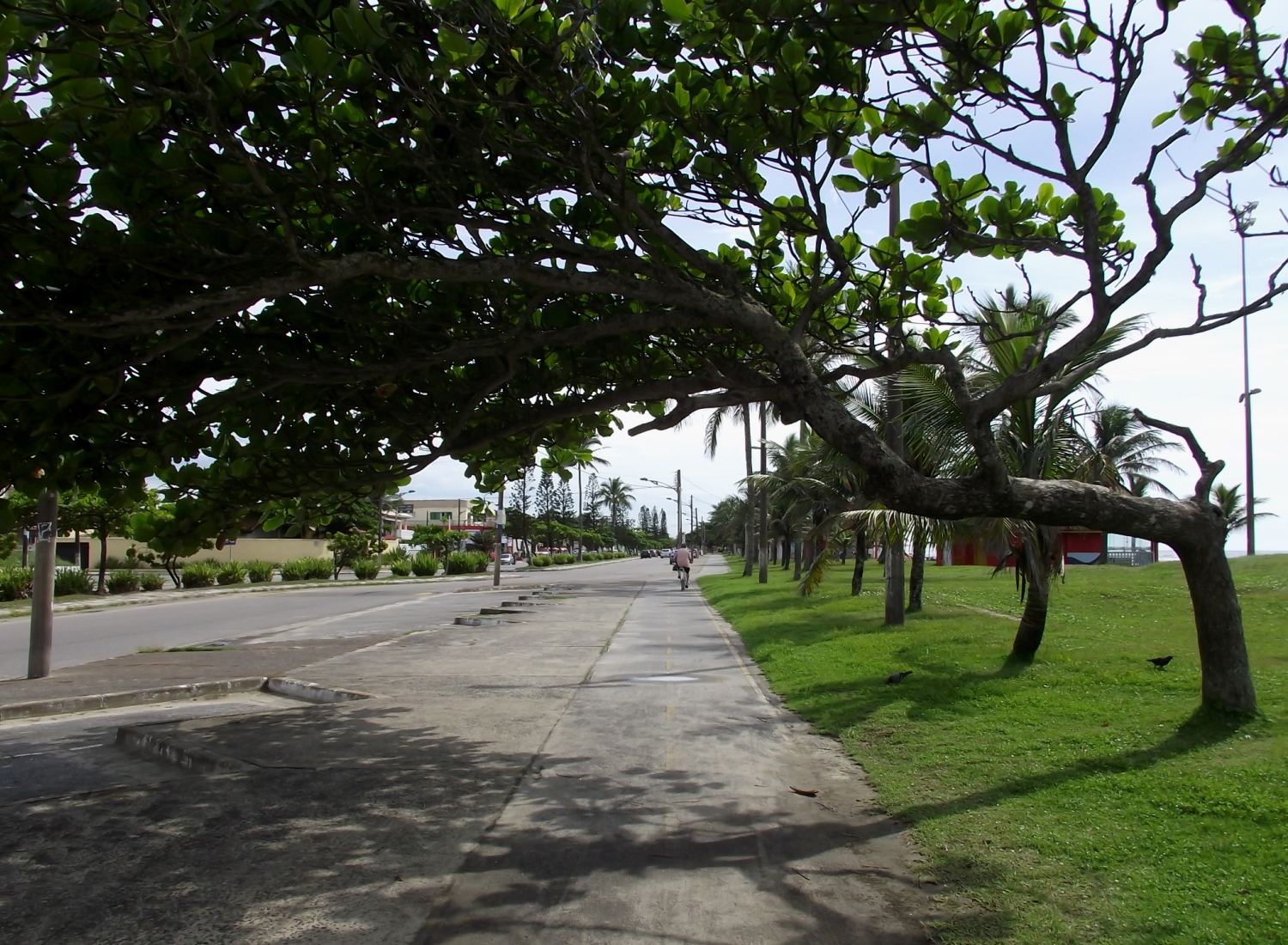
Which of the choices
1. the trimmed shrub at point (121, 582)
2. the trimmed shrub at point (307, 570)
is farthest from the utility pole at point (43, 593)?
the trimmed shrub at point (307, 570)

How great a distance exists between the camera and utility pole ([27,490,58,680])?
36.7 ft

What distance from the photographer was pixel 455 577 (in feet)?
160

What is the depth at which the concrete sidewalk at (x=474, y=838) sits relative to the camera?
4.29 metres

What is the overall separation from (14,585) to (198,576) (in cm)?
892

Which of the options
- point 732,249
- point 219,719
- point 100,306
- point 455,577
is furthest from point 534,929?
point 455,577

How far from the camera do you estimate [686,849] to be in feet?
17.3

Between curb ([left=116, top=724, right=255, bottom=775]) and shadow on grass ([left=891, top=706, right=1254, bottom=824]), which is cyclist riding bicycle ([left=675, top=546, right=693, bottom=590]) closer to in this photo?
curb ([left=116, top=724, right=255, bottom=775])

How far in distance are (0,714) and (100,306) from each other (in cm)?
556

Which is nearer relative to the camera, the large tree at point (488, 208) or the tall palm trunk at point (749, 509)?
the large tree at point (488, 208)

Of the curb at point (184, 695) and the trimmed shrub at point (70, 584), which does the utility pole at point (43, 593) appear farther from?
the trimmed shrub at point (70, 584)

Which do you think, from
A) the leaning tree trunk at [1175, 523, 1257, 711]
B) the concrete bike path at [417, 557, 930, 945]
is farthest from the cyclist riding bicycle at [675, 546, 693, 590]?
the leaning tree trunk at [1175, 523, 1257, 711]

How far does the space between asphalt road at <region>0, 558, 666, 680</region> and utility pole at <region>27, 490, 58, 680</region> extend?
41.2 inches

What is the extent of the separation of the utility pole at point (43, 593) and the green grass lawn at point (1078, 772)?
27.8 feet

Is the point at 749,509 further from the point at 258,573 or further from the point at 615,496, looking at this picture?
the point at 615,496
